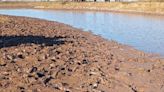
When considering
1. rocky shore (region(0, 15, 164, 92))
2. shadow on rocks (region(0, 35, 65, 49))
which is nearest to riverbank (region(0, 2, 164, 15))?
shadow on rocks (region(0, 35, 65, 49))

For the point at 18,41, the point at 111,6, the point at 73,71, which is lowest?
the point at 111,6

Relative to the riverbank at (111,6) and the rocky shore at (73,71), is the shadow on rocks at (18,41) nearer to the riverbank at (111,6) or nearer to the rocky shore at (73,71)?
the rocky shore at (73,71)

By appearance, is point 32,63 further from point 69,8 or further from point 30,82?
point 69,8

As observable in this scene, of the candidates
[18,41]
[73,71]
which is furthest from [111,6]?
[73,71]

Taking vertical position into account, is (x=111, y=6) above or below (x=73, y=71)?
below

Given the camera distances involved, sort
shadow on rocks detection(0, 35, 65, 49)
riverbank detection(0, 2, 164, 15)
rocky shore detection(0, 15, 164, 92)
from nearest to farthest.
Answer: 1. rocky shore detection(0, 15, 164, 92)
2. shadow on rocks detection(0, 35, 65, 49)
3. riverbank detection(0, 2, 164, 15)

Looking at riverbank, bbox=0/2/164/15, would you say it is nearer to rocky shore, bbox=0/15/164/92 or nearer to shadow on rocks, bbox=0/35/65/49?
shadow on rocks, bbox=0/35/65/49

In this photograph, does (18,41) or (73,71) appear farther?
(18,41)

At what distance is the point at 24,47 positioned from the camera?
20125 mm

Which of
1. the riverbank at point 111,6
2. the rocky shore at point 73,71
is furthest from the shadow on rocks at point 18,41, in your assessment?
the riverbank at point 111,6

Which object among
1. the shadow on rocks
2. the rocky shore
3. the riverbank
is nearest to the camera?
the rocky shore

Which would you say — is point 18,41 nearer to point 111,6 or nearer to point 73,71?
point 73,71

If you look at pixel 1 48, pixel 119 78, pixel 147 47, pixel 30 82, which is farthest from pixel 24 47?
pixel 147 47

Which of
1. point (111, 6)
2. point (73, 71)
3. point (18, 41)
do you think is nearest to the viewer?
point (73, 71)
